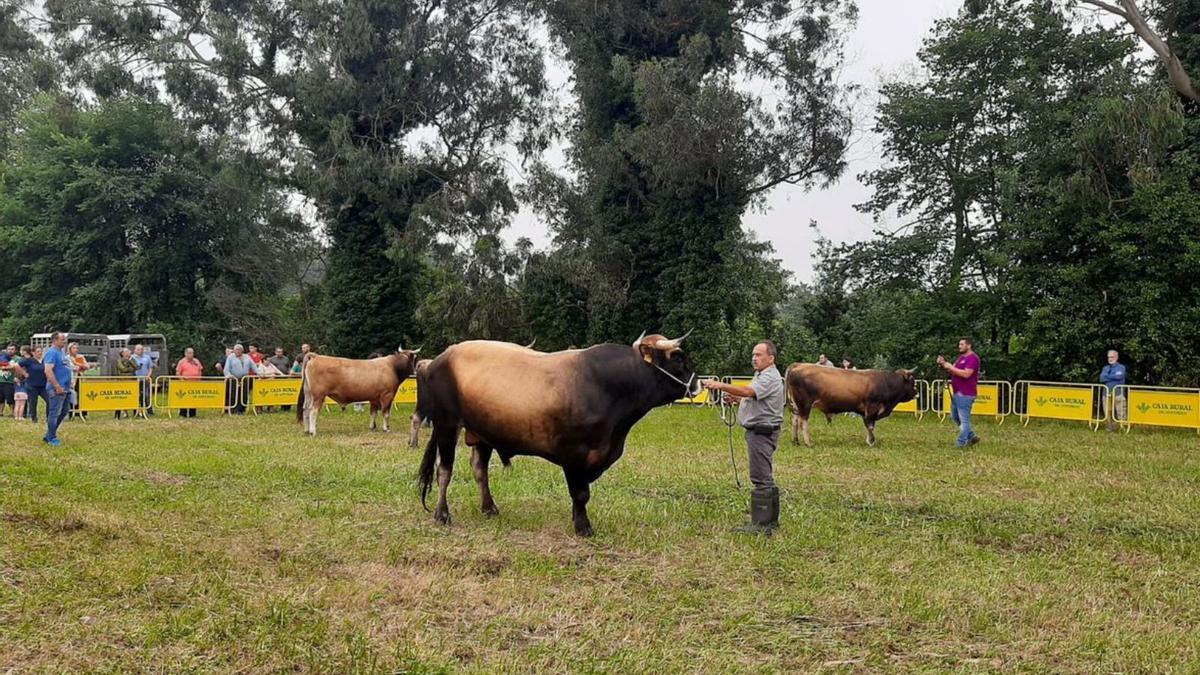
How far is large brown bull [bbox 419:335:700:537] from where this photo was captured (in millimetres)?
7430

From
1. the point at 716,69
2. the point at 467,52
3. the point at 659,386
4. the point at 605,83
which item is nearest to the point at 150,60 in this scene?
the point at 467,52

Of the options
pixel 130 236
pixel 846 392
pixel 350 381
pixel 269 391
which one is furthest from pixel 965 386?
pixel 130 236

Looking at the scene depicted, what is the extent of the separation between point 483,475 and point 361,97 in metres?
24.2

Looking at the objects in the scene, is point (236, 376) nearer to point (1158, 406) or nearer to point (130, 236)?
point (1158, 406)

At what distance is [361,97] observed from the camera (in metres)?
29.4

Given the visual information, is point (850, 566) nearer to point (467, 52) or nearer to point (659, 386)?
point (659, 386)

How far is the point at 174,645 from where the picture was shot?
425 cm

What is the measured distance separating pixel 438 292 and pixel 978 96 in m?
17.8

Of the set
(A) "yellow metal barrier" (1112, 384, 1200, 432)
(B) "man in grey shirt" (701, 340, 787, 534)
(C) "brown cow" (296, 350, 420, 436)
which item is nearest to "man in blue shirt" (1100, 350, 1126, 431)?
(A) "yellow metal barrier" (1112, 384, 1200, 432)

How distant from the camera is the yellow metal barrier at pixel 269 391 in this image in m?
20.3

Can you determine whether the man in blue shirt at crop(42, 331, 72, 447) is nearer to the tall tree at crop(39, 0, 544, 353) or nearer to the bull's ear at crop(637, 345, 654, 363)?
the bull's ear at crop(637, 345, 654, 363)

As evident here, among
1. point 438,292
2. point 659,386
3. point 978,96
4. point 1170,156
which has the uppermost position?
point 978,96

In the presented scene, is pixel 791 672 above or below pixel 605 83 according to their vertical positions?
below

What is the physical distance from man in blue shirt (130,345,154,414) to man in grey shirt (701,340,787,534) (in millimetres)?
16016
